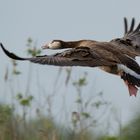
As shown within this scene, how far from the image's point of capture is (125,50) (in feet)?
42.5

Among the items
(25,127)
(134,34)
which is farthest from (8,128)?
(134,34)

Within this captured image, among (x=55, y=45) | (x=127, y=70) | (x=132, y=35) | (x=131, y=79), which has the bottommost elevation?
(x=131, y=79)

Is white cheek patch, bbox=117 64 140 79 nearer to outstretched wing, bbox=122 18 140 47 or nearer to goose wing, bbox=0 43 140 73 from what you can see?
goose wing, bbox=0 43 140 73

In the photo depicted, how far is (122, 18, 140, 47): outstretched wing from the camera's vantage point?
13.8 m

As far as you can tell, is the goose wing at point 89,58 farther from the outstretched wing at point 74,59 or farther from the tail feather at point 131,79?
the tail feather at point 131,79

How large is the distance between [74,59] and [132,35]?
2869 millimetres

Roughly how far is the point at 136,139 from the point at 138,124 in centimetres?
30

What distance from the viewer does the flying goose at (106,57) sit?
38.5 feet

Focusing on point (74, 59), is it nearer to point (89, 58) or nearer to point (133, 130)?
point (89, 58)

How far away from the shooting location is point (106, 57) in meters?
12.1

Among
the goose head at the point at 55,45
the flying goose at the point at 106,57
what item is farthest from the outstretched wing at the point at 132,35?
the goose head at the point at 55,45

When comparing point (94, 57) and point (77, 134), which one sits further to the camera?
point (77, 134)

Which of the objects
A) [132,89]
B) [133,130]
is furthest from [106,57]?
[133,130]

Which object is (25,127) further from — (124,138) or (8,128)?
(124,138)
